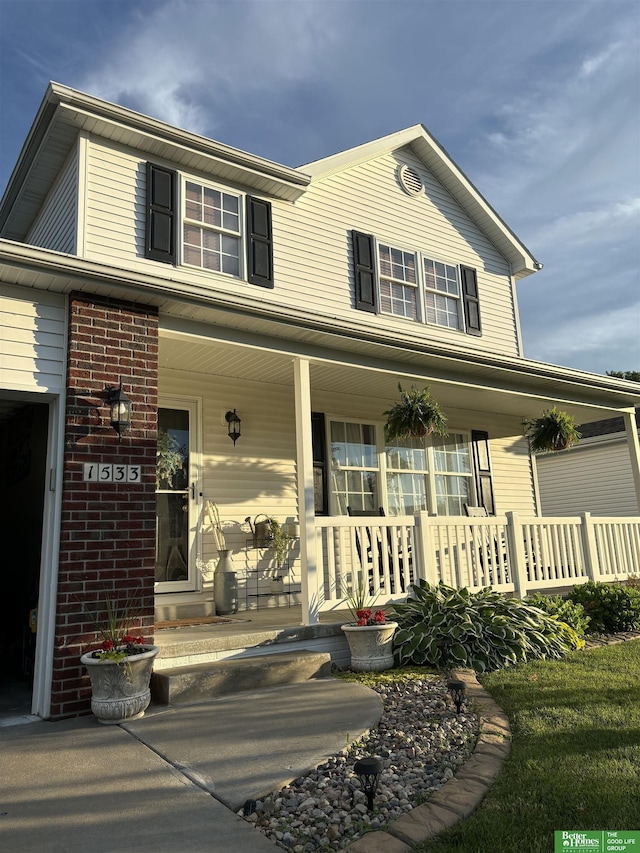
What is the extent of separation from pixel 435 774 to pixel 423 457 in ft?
21.2

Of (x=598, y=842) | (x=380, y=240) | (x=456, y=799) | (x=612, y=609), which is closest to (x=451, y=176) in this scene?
(x=380, y=240)

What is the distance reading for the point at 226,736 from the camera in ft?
11.7

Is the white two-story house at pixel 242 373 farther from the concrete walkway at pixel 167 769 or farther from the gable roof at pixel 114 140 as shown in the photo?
the concrete walkway at pixel 167 769

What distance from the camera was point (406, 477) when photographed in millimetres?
9070

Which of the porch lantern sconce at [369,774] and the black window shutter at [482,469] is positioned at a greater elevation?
the black window shutter at [482,469]

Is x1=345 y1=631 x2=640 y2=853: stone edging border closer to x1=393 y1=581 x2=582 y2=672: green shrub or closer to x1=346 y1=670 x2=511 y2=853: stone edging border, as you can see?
x1=346 y1=670 x2=511 y2=853: stone edging border

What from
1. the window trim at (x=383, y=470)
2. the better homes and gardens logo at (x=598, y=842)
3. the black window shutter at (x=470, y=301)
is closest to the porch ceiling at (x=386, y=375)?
the window trim at (x=383, y=470)

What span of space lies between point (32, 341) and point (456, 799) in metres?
4.04

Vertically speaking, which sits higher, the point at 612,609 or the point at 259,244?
the point at 259,244

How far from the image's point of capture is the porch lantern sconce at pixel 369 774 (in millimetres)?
2479

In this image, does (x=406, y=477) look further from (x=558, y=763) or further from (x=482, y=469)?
(x=558, y=763)

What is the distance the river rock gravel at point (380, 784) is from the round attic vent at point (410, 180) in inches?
304

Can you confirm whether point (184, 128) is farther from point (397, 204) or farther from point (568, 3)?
point (568, 3)

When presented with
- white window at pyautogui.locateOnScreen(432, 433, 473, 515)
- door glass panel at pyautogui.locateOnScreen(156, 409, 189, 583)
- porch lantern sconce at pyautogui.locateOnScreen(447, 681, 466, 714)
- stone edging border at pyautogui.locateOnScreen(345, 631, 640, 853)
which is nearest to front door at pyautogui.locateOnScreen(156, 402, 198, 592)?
door glass panel at pyautogui.locateOnScreen(156, 409, 189, 583)
